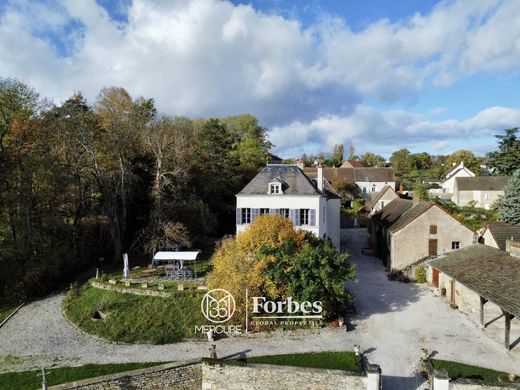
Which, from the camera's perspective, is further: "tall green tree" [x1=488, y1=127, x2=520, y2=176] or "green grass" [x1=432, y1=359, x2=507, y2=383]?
"tall green tree" [x1=488, y1=127, x2=520, y2=176]

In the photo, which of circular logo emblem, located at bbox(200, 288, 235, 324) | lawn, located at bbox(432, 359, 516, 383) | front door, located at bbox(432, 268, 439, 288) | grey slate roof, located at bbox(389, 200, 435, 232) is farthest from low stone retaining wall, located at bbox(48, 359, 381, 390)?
grey slate roof, located at bbox(389, 200, 435, 232)

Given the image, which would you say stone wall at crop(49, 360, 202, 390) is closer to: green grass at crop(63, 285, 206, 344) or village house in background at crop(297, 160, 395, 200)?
green grass at crop(63, 285, 206, 344)

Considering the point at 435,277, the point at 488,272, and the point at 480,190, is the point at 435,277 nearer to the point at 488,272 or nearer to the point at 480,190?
the point at 488,272

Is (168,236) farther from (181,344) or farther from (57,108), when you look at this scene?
Result: (57,108)

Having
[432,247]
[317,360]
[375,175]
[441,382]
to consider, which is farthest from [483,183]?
[441,382]

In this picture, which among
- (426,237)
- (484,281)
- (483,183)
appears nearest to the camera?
(484,281)

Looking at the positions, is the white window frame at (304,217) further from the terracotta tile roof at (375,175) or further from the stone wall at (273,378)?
the terracotta tile roof at (375,175)

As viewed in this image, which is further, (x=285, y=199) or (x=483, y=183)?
(x=483, y=183)
